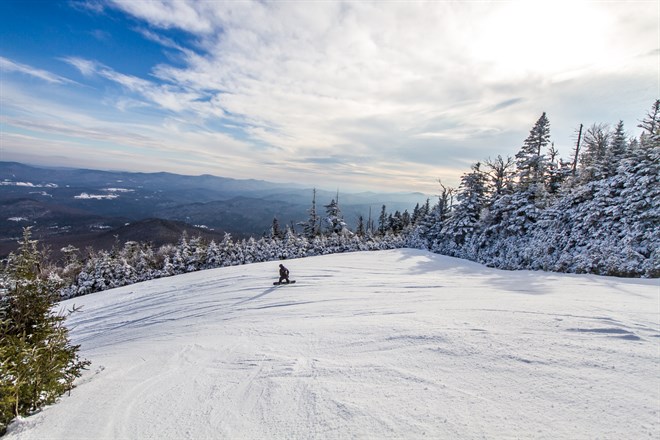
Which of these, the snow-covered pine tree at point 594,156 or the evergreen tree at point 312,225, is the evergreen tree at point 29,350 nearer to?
the snow-covered pine tree at point 594,156

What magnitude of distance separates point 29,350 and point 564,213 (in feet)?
81.2

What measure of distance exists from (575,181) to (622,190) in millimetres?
6725

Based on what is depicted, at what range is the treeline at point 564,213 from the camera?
14.1m

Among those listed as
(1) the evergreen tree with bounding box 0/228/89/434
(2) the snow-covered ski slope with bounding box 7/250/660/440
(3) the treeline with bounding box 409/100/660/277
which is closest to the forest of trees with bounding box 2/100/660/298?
(3) the treeline with bounding box 409/100/660/277

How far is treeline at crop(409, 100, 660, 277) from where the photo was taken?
555 inches

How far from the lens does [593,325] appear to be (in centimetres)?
527

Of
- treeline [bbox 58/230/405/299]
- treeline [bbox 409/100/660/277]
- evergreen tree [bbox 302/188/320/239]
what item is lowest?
treeline [bbox 58/230/405/299]

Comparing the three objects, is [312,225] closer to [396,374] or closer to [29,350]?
[29,350]

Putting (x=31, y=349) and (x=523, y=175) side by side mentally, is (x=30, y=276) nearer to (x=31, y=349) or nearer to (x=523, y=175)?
(x=31, y=349)

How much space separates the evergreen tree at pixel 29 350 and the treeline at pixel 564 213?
19.9 metres

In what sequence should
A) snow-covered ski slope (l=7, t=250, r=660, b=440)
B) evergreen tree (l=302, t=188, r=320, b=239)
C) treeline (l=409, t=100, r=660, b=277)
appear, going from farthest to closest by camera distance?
evergreen tree (l=302, t=188, r=320, b=239) < treeline (l=409, t=100, r=660, b=277) < snow-covered ski slope (l=7, t=250, r=660, b=440)

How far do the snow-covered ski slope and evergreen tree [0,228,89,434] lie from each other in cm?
30

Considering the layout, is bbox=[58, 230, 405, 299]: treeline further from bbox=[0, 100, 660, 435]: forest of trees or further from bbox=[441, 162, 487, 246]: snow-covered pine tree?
bbox=[441, 162, 487, 246]: snow-covered pine tree

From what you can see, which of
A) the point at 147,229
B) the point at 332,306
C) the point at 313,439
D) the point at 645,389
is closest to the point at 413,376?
the point at 313,439
